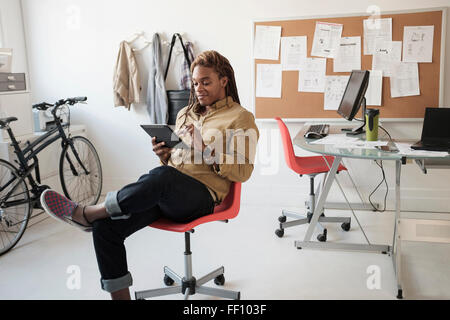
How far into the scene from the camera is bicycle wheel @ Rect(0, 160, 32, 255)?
119 inches

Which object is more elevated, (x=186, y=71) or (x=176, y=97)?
(x=186, y=71)

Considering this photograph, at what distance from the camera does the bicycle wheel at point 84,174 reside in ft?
12.9

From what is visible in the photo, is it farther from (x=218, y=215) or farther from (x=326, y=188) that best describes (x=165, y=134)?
(x=326, y=188)

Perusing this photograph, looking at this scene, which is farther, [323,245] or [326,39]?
[326,39]

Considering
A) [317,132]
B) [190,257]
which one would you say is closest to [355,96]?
[317,132]

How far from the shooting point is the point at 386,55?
3.52 m

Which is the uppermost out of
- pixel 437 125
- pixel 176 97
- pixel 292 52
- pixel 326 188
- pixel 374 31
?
pixel 374 31

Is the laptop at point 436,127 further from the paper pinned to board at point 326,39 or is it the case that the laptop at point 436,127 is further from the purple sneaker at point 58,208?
the purple sneaker at point 58,208

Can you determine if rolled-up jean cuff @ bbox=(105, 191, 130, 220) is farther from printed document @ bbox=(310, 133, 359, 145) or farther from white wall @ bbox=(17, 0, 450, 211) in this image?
white wall @ bbox=(17, 0, 450, 211)

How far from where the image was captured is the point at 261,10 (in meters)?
3.69

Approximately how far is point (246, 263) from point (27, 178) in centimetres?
181

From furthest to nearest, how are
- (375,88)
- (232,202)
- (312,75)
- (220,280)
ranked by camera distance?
(312,75) → (375,88) → (220,280) → (232,202)

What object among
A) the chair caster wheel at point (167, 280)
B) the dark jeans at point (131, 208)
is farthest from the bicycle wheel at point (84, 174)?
the dark jeans at point (131, 208)

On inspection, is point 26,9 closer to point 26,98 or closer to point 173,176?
point 26,98
